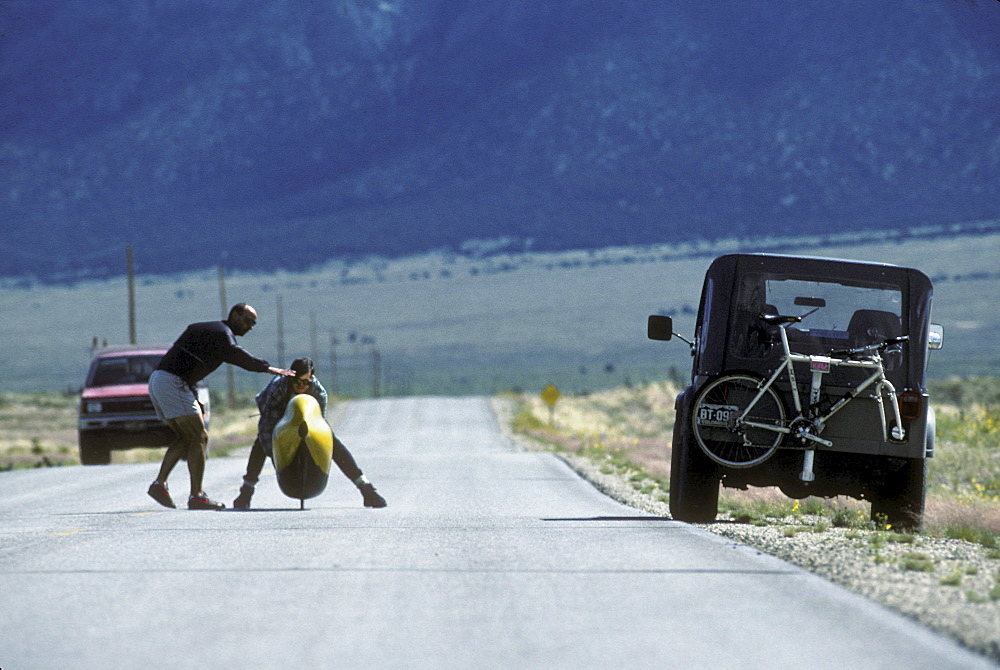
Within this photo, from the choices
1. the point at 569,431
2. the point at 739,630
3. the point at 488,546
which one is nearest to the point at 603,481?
the point at 488,546

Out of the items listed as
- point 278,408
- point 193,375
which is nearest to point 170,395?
point 193,375

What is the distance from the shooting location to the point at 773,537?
12734mm

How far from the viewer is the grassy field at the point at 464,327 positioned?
155875mm

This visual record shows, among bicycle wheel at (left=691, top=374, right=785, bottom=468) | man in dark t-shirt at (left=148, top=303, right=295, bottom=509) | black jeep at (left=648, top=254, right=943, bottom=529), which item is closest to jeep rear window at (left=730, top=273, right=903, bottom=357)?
black jeep at (left=648, top=254, right=943, bottom=529)

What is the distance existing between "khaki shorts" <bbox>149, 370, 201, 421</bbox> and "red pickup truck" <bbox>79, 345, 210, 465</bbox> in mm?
12936

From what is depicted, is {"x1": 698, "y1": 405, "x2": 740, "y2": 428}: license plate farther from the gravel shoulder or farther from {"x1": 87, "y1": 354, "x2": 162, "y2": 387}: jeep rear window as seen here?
{"x1": 87, "y1": 354, "x2": 162, "y2": 387}: jeep rear window

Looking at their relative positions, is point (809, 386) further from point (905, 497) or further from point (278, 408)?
point (278, 408)

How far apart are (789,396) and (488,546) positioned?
3.00m

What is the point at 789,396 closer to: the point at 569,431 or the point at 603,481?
the point at 603,481

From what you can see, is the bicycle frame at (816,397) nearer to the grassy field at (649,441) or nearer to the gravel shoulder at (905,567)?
the gravel shoulder at (905,567)

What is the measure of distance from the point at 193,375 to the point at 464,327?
542 feet

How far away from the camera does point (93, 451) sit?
29.3 metres

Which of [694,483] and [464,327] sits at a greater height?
[694,483]

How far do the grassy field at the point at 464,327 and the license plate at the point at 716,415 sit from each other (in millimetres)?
127546
